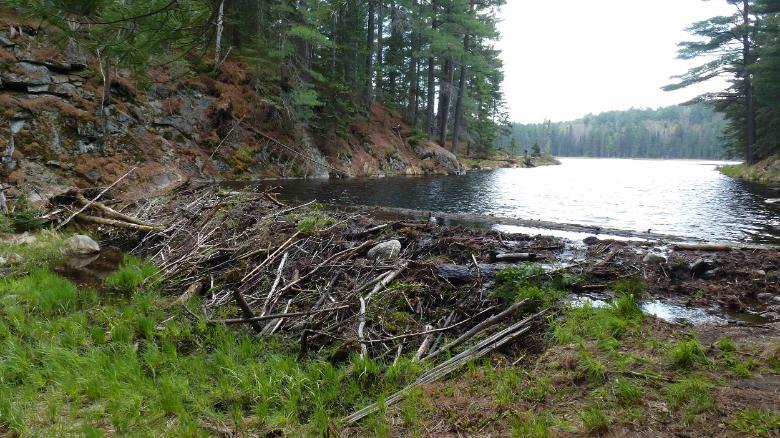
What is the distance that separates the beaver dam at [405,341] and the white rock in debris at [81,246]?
0.64 m

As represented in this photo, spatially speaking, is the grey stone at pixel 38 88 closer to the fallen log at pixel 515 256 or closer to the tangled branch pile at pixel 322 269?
the tangled branch pile at pixel 322 269

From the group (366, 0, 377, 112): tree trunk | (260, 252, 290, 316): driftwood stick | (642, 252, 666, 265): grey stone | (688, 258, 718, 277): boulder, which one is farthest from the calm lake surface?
(366, 0, 377, 112): tree trunk

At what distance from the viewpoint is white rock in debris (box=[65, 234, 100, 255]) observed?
7074mm

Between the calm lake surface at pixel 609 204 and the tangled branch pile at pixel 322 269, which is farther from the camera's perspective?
the calm lake surface at pixel 609 204

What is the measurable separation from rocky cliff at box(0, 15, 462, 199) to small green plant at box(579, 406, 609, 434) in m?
9.24

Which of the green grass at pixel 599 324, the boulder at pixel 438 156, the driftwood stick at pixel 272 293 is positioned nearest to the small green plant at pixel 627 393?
the green grass at pixel 599 324

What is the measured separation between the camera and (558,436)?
2.46 meters

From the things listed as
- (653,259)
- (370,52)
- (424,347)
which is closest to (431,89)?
→ (370,52)

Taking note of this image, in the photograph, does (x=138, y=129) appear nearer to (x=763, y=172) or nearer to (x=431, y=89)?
(x=431, y=89)

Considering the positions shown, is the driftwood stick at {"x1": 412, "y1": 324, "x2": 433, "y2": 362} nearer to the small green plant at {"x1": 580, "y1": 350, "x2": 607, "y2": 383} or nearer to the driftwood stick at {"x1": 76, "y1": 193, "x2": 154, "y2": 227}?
the small green plant at {"x1": 580, "y1": 350, "x2": 607, "y2": 383}

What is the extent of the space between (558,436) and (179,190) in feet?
36.1

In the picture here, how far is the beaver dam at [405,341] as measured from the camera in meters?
2.82

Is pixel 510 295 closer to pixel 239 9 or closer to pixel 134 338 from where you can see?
pixel 134 338

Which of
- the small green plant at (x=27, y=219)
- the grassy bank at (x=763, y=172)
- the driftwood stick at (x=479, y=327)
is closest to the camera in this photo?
the driftwood stick at (x=479, y=327)
